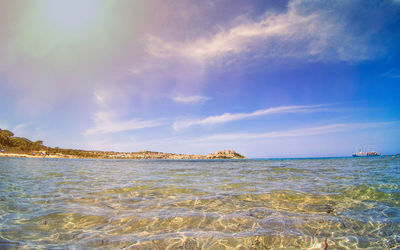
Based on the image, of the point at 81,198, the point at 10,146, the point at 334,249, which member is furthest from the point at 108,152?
the point at 334,249

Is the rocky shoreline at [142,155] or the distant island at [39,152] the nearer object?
the distant island at [39,152]

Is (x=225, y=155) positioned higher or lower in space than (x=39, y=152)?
lower

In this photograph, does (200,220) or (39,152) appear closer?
(200,220)

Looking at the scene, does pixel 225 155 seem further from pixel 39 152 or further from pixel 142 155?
pixel 39 152

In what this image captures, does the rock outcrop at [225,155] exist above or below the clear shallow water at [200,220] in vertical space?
below

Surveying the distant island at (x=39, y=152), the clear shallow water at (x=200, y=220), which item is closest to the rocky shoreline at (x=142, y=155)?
the distant island at (x=39, y=152)

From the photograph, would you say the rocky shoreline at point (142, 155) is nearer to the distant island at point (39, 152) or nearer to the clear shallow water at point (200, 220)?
the distant island at point (39, 152)

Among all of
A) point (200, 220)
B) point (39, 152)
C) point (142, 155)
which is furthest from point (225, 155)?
point (200, 220)

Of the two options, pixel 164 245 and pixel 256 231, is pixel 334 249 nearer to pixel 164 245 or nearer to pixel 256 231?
pixel 256 231

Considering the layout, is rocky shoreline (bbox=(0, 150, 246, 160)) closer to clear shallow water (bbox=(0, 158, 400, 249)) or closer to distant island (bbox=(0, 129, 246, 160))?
distant island (bbox=(0, 129, 246, 160))

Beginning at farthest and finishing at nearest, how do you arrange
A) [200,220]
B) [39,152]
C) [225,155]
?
[225,155], [39,152], [200,220]

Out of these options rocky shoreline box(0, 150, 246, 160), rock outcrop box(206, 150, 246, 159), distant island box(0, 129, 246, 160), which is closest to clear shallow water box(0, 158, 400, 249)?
distant island box(0, 129, 246, 160)

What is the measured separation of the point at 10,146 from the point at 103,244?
75107 millimetres

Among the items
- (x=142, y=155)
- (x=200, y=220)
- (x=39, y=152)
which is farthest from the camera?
(x=142, y=155)
